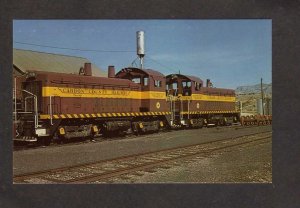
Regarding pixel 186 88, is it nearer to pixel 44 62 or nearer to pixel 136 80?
pixel 136 80

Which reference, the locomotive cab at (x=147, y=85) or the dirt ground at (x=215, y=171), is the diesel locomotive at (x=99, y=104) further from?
the dirt ground at (x=215, y=171)

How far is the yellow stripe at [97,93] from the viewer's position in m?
13.1

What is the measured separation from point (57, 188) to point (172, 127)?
1421 cm

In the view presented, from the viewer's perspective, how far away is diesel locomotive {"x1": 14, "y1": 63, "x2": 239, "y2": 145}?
12844 millimetres

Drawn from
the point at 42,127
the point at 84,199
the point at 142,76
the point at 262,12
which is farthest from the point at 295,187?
the point at 142,76

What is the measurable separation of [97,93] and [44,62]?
670 cm

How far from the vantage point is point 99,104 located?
14773mm

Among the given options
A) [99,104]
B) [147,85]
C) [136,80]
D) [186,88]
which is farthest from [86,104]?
[186,88]

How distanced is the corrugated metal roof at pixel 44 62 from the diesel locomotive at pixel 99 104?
4.70 metres

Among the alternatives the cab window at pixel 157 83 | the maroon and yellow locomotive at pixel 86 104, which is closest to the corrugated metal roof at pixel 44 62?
the maroon and yellow locomotive at pixel 86 104

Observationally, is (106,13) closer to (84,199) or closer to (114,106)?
(84,199)

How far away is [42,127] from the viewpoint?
1255 centimetres

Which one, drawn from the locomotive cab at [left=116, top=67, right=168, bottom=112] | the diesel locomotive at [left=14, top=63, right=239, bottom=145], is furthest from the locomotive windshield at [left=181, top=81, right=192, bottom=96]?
the locomotive cab at [left=116, top=67, right=168, bottom=112]

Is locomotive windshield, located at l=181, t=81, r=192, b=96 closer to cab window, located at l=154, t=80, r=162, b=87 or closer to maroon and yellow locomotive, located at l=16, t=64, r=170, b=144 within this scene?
cab window, located at l=154, t=80, r=162, b=87
